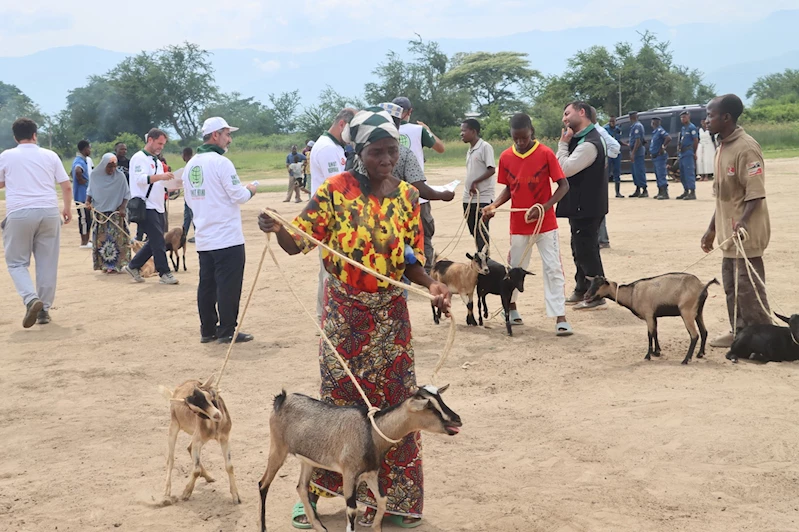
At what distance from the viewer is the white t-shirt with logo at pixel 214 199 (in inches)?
337

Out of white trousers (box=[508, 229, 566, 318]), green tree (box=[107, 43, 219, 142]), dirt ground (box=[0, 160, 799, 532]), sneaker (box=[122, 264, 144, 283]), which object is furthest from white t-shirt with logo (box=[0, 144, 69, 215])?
green tree (box=[107, 43, 219, 142])

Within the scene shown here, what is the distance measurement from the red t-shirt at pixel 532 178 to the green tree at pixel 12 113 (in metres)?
50.6

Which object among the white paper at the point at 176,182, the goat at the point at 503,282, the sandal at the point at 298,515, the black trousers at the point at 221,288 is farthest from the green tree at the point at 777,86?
the sandal at the point at 298,515

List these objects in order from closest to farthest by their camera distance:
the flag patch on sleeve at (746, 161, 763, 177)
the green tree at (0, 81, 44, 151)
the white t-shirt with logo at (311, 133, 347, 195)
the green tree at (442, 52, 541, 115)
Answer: the flag patch on sleeve at (746, 161, 763, 177)
the white t-shirt with logo at (311, 133, 347, 195)
the green tree at (0, 81, 44, 151)
the green tree at (442, 52, 541, 115)

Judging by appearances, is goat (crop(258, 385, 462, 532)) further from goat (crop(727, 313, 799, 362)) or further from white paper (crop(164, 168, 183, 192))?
white paper (crop(164, 168, 183, 192))

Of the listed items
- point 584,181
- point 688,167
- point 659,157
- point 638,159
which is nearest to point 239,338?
point 584,181

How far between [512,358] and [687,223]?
9427 millimetres

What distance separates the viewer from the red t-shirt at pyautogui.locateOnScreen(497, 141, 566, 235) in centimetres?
865

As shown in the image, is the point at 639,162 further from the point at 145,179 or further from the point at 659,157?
the point at 145,179

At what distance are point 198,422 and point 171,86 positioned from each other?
70084 mm

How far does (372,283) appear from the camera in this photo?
4.39 meters

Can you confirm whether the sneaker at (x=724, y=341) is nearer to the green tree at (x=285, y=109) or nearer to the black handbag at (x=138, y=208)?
the black handbag at (x=138, y=208)

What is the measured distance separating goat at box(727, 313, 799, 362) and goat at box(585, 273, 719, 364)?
1.46ft

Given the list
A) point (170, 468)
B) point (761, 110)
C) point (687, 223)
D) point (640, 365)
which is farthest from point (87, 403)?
point (761, 110)
